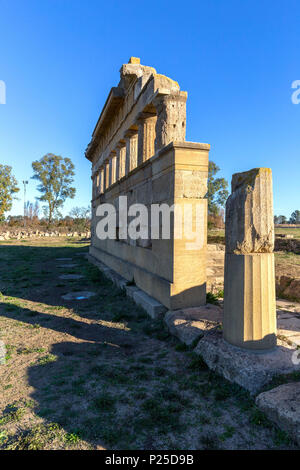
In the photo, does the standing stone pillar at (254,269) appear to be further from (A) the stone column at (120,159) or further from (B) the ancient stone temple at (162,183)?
(A) the stone column at (120,159)

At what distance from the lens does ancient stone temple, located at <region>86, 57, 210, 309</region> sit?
193 inches

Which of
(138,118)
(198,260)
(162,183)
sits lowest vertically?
→ (198,260)

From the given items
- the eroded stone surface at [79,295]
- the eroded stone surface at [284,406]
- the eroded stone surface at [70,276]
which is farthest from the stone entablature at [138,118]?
the eroded stone surface at [284,406]

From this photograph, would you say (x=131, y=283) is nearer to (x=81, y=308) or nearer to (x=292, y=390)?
(x=81, y=308)

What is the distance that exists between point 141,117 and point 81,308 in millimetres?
4854

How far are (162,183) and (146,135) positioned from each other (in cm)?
237

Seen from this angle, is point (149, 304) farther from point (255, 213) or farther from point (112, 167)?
point (112, 167)

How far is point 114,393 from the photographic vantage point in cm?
287

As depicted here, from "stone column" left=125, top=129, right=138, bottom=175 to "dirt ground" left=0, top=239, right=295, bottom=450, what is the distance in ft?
15.8

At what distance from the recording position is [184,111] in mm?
5906

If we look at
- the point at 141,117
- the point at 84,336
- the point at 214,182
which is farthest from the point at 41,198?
the point at 84,336

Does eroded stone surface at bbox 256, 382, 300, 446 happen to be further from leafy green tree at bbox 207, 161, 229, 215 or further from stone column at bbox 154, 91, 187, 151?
leafy green tree at bbox 207, 161, 229, 215

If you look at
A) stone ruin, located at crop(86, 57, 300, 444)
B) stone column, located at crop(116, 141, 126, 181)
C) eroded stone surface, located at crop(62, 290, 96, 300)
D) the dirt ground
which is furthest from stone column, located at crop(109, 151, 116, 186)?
the dirt ground

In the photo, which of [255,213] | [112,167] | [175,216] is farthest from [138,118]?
[255,213]
